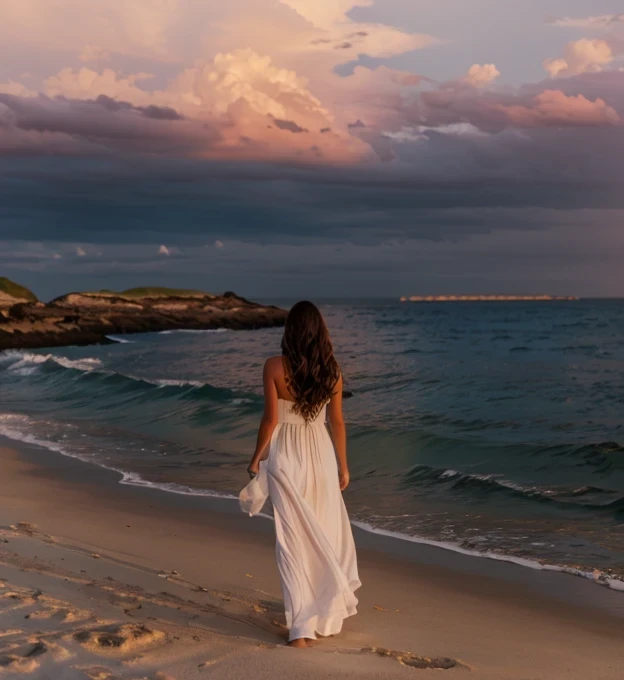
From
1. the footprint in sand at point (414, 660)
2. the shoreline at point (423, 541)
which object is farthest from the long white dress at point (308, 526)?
the shoreline at point (423, 541)

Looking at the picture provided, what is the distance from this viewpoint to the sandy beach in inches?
178

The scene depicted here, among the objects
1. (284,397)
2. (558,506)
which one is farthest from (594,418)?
(284,397)

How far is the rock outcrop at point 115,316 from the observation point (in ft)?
179

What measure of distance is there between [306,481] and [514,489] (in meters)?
7.04

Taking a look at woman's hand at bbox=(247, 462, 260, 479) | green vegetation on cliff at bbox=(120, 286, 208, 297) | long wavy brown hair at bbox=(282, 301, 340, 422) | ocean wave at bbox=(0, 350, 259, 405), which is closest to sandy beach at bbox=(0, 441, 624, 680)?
woman's hand at bbox=(247, 462, 260, 479)

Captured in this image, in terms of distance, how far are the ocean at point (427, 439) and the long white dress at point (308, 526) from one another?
331 cm

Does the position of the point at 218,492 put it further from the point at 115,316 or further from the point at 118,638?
the point at 115,316

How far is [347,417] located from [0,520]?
11.7 metres

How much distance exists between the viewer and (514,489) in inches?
459

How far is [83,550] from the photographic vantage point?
753 cm

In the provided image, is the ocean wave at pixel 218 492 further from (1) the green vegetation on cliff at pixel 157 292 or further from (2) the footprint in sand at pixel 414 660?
(1) the green vegetation on cliff at pixel 157 292

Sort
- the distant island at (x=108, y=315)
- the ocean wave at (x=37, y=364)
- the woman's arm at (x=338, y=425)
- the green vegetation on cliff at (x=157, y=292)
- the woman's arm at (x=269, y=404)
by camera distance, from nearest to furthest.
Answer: the woman's arm at (x=269, y=404)
the woman's arm at (x=338, y=425)
the ocean wave at (x=37, y=364)
the distant island at (x=108, y=315)
the green vegetation on cliff at (x=157, y=292)

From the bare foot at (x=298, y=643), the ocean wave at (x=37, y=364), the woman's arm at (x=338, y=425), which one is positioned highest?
the woman's arm at (x=338, y=425)

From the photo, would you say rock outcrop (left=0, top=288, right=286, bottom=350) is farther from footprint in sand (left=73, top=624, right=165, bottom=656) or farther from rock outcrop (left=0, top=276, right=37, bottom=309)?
footprint in sand (left=73, top=624, right=165, bottom=656)
